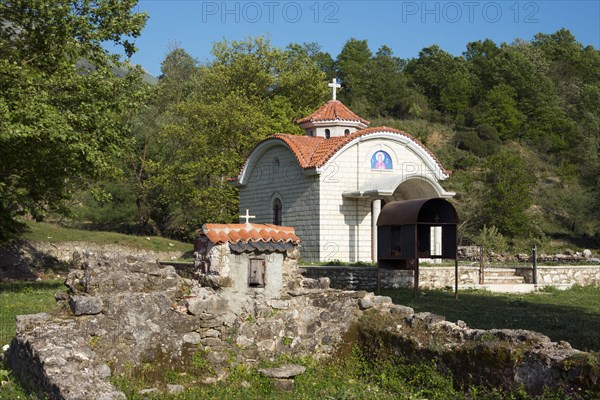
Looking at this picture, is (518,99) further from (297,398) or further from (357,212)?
(297,398)

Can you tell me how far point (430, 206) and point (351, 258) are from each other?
6.82m

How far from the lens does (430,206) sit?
2083cm

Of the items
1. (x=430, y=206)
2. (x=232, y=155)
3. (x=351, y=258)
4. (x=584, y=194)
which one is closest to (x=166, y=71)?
(x=232, y=155)

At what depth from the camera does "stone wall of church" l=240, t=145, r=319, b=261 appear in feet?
88.8

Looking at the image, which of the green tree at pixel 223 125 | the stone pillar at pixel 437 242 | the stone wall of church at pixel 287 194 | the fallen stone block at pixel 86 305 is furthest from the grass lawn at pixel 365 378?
the green tree at pixel 223 125

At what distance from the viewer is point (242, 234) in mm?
11234

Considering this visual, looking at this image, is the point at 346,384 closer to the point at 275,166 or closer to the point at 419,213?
the point at 419,213

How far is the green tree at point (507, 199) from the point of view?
135 feet

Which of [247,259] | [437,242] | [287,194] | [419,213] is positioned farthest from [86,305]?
[437,242]

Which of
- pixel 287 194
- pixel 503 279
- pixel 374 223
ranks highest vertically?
pixel 287 194

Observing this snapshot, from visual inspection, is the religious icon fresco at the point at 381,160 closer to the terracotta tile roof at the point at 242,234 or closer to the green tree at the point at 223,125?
the green tree at the point at 223,125

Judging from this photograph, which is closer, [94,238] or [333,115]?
[333,115]

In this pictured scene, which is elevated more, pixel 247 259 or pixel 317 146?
pixel 317 146

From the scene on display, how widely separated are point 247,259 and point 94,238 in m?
26.9
